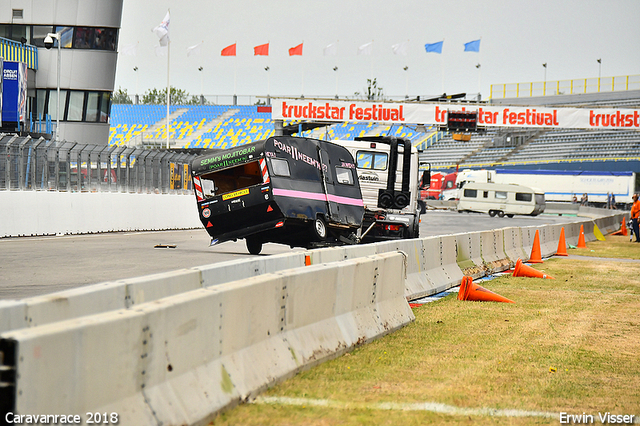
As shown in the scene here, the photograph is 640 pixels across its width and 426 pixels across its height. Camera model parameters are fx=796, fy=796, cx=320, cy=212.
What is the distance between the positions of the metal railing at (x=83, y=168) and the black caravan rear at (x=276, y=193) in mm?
6949

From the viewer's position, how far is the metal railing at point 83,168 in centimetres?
2244

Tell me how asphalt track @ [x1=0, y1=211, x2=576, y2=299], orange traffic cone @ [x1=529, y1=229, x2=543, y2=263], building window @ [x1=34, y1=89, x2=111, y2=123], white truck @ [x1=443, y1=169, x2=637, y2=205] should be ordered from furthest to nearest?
white truck @ [x1=443, y1=169, x2=637, y2=205] < building window @ [x1=34, y1=89, x2=111, y2=123] < orange traffic cone @ [x1=529, y1=229, x2=543, y2=263] < asphalt track @ [x1=0, y1=211, x2=576, y2=299]

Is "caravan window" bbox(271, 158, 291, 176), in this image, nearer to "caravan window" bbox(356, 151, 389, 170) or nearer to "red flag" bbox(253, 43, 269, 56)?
"caravan window" bbox(356, 151, 389, 170)

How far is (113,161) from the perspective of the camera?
87.8 feet

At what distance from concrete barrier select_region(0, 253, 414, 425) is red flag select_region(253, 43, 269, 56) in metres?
59.8

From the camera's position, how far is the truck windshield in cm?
1841

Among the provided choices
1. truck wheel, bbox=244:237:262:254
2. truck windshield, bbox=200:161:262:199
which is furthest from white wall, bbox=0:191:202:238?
truck wheel, bbox=244:237:262:254

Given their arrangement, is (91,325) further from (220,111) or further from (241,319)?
(220,111)

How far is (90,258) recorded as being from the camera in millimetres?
16172

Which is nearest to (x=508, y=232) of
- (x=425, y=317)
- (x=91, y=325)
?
(x=425, y=317)

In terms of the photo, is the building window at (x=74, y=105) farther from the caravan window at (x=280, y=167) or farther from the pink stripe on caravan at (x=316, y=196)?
the caravan window at (x=280, y=167)

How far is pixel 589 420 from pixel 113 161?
914 inches

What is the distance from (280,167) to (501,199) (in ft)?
148

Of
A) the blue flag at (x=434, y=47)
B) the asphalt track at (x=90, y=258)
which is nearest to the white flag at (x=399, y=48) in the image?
the blue flag at (x=434, y=47)
